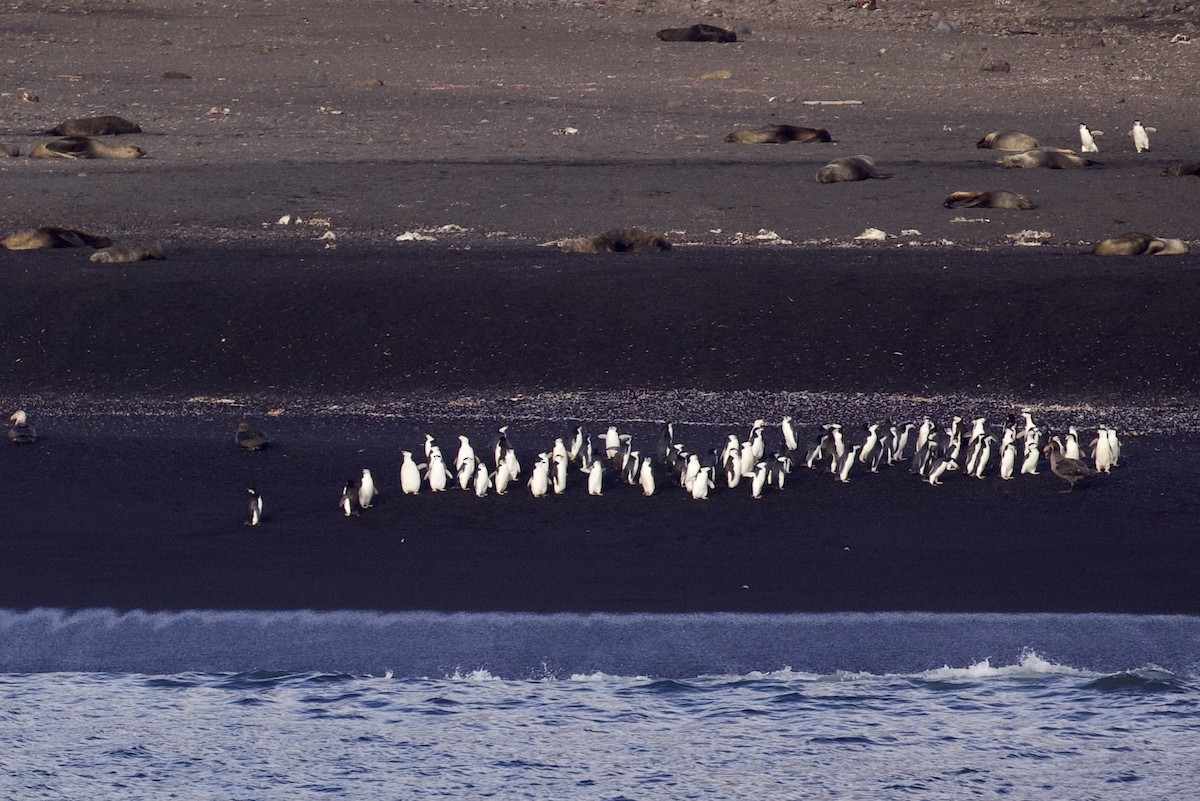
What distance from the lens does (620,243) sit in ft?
45.0

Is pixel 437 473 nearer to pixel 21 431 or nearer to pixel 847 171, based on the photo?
pixel 21 431

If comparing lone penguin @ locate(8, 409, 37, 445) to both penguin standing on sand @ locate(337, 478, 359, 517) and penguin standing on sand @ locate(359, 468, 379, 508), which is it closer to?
penguin standing on sand @ locate(337, 478, 359, 517)

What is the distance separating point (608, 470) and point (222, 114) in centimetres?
1276

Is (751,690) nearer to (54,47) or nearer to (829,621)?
(829,621)

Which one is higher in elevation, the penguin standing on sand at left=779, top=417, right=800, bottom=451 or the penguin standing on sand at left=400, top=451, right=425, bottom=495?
the penguin standing on sand at left=779, top=417, right=800, bottom=451

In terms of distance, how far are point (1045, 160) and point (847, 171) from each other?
7.63ft

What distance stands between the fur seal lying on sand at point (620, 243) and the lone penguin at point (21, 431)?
5054 millimetres

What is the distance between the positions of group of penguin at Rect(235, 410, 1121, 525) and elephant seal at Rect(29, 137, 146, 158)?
9140mm

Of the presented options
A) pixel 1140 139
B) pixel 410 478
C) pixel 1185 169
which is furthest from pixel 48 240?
pixel 1140 139

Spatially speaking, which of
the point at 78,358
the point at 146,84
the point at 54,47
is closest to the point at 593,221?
the point at 78,358

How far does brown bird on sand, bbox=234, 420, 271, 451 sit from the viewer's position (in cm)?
945

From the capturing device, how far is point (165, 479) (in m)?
9.02

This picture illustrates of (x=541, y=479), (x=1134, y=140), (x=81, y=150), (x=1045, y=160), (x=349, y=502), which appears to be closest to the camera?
(x=349, y=502)

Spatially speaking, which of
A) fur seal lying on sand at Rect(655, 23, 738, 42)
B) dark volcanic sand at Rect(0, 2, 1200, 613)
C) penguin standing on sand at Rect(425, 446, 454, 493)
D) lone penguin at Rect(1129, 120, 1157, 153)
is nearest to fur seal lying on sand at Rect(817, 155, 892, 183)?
dark volcanic sand at Rect(0, 2, 1200, 613)
